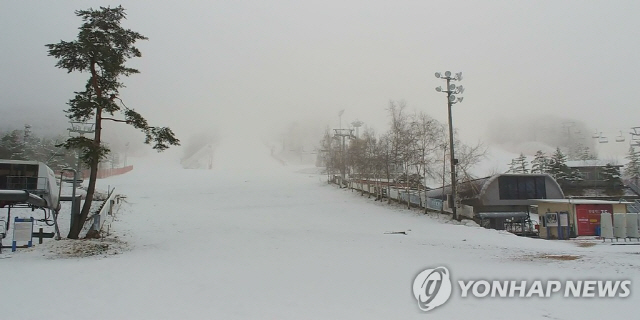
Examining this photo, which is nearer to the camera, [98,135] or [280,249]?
[280,249]

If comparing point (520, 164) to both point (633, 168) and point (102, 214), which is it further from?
point (102, 214)

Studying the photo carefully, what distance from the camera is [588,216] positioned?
82.0 feet

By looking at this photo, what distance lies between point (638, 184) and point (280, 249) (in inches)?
3086

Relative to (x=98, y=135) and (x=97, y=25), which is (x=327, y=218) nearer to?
(x=98, y=135)

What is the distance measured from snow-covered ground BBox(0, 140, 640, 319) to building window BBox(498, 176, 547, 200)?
12.7 meters

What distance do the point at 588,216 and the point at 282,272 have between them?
75.7ft

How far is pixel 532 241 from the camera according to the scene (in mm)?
19531

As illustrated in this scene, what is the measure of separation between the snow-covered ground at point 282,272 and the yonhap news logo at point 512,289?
248mm

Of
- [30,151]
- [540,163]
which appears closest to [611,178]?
[540,163]

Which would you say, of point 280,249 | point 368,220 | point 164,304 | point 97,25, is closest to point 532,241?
point 368,220

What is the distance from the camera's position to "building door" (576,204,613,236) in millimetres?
24906

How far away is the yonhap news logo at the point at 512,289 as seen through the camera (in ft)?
28.3

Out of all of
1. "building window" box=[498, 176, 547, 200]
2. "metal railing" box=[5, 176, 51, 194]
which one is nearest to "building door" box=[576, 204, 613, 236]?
"building window" box=[498, 176, 547, 200]

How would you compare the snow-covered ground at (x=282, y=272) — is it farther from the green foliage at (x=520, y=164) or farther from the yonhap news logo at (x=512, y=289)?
the green foliage at (x=520, y=164)
